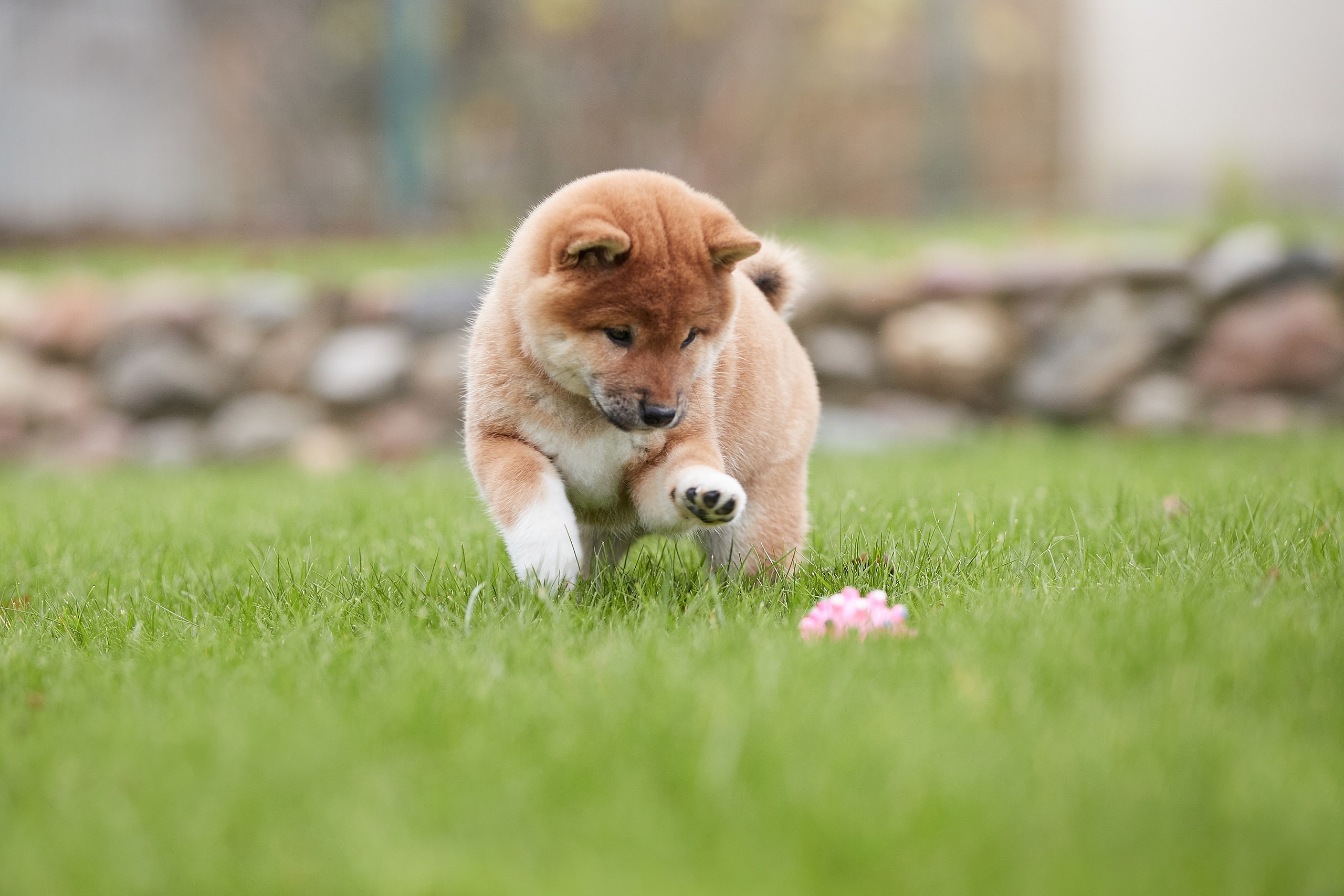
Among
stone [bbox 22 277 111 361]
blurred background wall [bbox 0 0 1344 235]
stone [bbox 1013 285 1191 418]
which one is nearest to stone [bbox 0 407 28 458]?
stone [bbox 22 277 111 361]

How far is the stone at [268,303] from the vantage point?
6496mm

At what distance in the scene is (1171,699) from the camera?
1801mm

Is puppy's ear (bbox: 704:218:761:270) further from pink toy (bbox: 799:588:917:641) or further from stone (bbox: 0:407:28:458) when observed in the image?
stone (bbox: 0:407:28:458)

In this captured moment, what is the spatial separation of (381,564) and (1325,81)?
796cm

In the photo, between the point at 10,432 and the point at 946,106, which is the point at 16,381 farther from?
the point at 946,106

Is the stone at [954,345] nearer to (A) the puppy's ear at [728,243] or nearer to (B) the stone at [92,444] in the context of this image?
(A) the puppy's ear at [728,243]

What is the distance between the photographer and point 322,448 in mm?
6426

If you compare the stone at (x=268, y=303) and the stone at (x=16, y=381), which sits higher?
the stone at (x=268, y=303)

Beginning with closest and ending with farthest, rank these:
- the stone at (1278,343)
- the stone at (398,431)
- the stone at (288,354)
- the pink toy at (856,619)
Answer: the pink toy at (856,619), the stone at (1278,343), the stone at (398,431), the stone at (288,354)

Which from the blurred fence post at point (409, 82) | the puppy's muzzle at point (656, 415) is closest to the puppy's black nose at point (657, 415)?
the puppy's muzzle at point (656, 415)

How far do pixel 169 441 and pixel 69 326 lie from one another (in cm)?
81

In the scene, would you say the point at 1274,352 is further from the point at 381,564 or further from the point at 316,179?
the point at 316,179

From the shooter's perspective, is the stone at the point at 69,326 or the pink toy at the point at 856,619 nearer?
the pink toy at the point at 856,619

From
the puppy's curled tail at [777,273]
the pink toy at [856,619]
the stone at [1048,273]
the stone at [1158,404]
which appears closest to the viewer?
the pink toy at [856,619]
